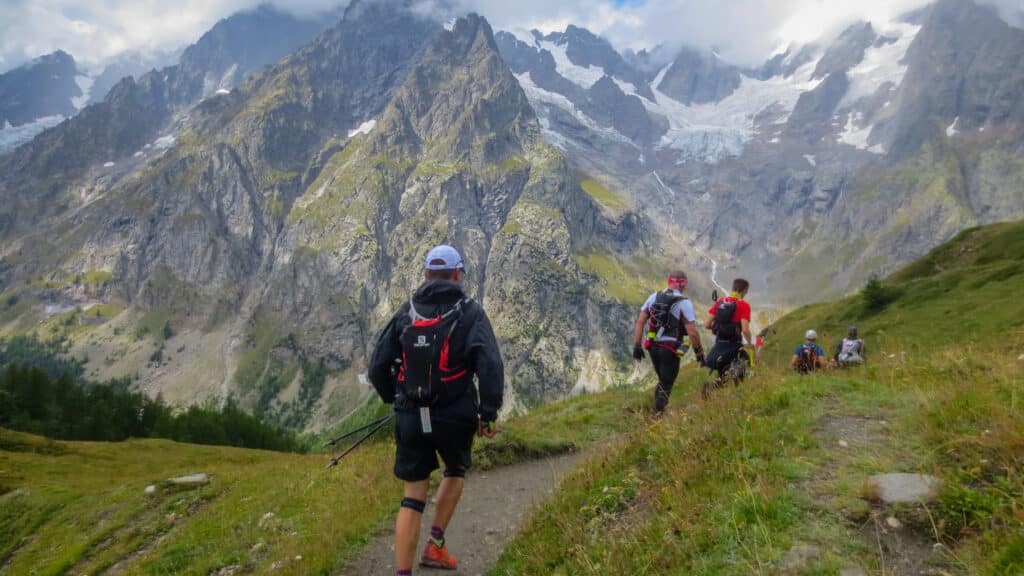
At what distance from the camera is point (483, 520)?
34.3 ft

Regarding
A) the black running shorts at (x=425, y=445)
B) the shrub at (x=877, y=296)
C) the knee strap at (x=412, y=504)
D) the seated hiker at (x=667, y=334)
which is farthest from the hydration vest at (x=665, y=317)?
the shrub at (x=877, y=296)

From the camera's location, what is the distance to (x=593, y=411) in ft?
61.8

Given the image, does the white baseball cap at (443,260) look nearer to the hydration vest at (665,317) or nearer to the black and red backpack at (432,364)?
the black and red backpack at (432,364)

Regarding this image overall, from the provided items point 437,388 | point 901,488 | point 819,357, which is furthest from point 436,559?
point 819,357

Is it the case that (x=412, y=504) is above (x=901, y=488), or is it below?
below

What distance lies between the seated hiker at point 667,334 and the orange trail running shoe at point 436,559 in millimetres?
7334

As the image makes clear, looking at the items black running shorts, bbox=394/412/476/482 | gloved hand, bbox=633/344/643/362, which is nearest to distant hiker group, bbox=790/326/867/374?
gloved hand, bbox=633/344/643/362

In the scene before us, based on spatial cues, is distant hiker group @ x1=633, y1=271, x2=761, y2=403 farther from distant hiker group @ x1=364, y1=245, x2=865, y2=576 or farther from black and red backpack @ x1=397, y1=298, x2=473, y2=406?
black and red backpack @ x1=397, y1=298, x2=473, y2=406

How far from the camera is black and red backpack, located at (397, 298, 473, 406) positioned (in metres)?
7.25

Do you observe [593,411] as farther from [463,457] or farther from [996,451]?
[996,451]

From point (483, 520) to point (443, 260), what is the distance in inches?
217

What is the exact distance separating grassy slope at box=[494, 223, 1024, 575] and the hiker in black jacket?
4.85 feet

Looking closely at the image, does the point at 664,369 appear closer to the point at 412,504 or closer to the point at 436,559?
the point at 436,559

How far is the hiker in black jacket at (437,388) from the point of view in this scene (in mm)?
7289
